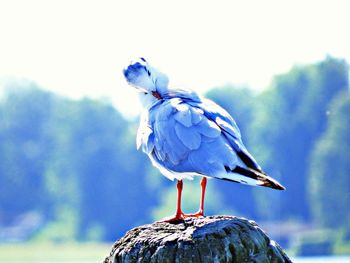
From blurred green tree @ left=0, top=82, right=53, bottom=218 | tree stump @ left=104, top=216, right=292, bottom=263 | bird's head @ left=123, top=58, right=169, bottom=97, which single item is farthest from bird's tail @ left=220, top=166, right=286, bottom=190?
blurred green tree @ left=0, top=82, right=53, bottom=218

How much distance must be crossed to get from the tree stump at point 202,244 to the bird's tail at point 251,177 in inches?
8.9

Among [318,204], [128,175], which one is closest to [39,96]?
[128,175]

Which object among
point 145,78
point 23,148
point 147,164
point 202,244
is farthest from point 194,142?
point 23,148

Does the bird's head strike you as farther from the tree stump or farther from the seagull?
the tree stump

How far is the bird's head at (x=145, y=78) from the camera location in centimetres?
613

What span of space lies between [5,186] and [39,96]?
8814mm

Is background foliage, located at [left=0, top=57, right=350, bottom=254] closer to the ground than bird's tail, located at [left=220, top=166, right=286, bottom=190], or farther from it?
farther from it

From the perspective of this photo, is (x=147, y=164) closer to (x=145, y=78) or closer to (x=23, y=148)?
(x=23, y=148)

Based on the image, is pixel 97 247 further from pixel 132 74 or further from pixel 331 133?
pixel 132 74

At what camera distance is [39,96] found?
6319 cm

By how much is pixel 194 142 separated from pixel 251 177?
443mm

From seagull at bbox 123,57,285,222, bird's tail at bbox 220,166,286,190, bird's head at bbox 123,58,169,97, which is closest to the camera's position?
bird's tail at bbox 220,166,286,190

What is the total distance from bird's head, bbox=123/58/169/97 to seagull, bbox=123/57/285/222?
0.10 m

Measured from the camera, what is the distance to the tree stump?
15.7 feet
